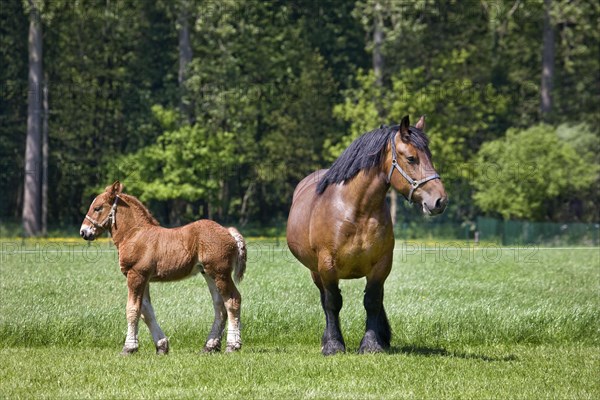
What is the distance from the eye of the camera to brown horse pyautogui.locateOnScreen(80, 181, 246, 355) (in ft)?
42.3

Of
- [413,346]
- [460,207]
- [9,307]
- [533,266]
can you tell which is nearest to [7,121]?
[460,207]

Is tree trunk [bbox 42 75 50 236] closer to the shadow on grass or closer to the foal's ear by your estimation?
the foal's ear

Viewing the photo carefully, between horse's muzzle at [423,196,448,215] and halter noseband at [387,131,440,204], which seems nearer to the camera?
horse's muzzle at [423,196,448,215]

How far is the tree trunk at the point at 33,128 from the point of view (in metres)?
45.7

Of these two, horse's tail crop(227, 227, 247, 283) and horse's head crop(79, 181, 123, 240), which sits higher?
horse's head crop(79, 181, 123, 240)

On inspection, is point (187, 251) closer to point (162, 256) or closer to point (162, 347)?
point (162, 256)

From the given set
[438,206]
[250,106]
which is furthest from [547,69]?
[438,206]

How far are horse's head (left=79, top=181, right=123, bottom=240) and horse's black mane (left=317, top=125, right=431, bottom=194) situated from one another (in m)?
2.84

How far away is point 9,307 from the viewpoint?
16.6 metres

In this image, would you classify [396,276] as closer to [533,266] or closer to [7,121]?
[533,266]

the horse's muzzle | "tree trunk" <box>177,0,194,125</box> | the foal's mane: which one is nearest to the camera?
the horse's muzzle

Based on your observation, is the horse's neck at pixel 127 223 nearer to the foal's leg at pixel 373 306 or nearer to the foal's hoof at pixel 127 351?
the foal's hoof at pixel 127 351

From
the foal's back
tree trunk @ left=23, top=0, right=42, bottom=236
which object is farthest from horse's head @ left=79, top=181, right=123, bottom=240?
tree trunk @ left=23, top=0, right=42, bottom=236

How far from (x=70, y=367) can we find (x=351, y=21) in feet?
162
